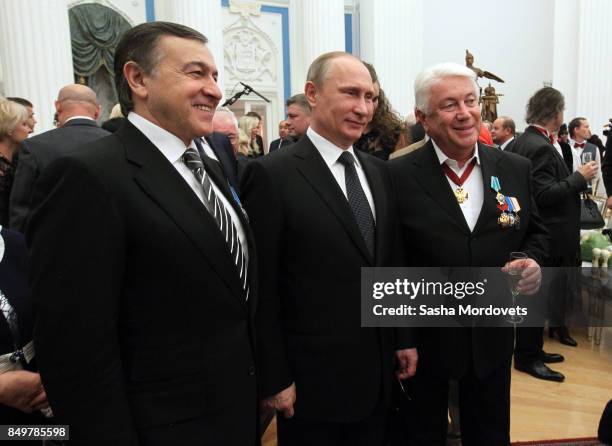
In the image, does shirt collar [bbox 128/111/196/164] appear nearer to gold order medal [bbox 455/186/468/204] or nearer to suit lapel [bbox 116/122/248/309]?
suit lapel [bbox 116/122/248/309]

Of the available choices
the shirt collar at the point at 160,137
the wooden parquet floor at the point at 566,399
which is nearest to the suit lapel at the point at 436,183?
the shirt collar at the point at 160,137

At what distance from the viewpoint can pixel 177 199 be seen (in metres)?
1.15

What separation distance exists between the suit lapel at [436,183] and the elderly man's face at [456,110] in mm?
94

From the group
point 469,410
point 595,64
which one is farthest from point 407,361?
point 595,64

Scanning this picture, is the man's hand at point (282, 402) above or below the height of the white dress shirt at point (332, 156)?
below

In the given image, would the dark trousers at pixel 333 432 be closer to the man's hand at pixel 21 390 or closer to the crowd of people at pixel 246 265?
the crowd of people at pixel 246 265

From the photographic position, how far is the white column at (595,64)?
10641 millimetres

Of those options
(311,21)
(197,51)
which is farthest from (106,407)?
(311,21)

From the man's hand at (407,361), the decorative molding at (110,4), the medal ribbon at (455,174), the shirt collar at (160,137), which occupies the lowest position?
the man's hand at (407,361)

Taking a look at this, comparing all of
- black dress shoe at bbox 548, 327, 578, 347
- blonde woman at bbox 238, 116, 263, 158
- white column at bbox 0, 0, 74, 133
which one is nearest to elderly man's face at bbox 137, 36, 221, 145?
blonde woman at bbox 238, 116, 263, 158

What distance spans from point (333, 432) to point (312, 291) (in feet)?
1.59

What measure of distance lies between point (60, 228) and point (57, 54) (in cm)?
599

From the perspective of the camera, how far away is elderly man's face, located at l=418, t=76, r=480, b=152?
5.81 feet

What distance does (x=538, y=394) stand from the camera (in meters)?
3.12
